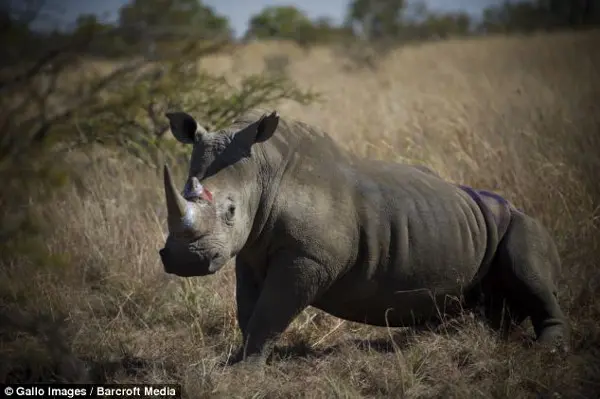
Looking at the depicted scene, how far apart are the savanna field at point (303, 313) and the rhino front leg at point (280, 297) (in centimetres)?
17

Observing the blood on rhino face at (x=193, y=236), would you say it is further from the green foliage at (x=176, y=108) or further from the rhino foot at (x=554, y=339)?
the green foliage at (x=176, y=108)

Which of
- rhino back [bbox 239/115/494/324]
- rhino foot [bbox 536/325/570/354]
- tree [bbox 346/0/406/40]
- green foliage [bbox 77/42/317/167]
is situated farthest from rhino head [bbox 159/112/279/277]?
tree [bbox 346/0/406/40]

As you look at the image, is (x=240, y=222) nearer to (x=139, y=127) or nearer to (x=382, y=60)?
(x=139, y=127)

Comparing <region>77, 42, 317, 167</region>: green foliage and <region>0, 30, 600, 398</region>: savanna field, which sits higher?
<region>77, 42, 317, 167</region>: green foliage

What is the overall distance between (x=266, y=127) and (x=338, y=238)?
2.27 ft

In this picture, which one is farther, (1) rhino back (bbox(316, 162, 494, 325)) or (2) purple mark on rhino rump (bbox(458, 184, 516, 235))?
(2) purple mark on rhino rump (bbox(458, 184, 516, 235))

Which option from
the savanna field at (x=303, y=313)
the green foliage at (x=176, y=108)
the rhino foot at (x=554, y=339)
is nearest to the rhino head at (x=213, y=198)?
the savanna field at (x=303, y=313)

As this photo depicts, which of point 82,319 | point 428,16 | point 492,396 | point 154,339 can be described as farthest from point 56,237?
point 428,16

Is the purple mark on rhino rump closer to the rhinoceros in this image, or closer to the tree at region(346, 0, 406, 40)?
the rhinoceros

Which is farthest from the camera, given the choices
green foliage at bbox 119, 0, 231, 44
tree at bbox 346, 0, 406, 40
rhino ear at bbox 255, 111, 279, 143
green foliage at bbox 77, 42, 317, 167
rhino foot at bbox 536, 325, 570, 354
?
tree at bbox 346, 0, 406, 40

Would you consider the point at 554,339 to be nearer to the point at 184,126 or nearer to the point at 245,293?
the point at 245,293

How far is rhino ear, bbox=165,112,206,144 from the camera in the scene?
162 inches

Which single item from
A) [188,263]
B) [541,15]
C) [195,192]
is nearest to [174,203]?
[195,192]

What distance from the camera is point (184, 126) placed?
4.18 m
